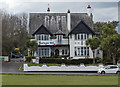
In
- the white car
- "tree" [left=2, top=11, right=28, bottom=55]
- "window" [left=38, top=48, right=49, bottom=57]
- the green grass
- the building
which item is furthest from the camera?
"tree" [left=2, top=11, right=28, bottom=55]

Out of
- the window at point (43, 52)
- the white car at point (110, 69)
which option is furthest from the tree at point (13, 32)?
the white car at point (110, 69)

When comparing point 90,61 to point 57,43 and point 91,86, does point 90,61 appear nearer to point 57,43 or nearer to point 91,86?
point 57,43

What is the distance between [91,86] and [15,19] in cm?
6311

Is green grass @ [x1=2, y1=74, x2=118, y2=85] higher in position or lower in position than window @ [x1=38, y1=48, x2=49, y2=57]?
lower

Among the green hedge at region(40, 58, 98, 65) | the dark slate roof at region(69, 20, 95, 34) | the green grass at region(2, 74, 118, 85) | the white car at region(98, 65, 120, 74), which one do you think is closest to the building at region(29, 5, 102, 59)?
the dark slate roof at region(69, 20, 95, 34)

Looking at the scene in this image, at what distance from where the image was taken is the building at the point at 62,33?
54.9m

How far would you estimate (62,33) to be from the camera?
5669cm

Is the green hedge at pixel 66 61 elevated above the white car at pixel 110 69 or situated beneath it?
elevated above

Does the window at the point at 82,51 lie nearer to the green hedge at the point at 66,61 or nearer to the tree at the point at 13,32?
the green hedge at the point at 66,61

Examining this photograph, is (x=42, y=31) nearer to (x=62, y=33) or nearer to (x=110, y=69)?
(x=62, y=33)

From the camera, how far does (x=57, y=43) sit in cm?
5678

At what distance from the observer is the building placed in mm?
54938

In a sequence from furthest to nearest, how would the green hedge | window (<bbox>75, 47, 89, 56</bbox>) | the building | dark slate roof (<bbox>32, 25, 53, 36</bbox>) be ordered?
dark slate roof (<bbox>32, 25, 53, 36</bbox>) → the building → window (<bbox>75, 47, 89, 56</bbox>) → the green hedge

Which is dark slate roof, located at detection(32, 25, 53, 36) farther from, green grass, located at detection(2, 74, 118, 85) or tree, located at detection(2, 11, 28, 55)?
green grass, located at detection(2, 74, 118, 85)
